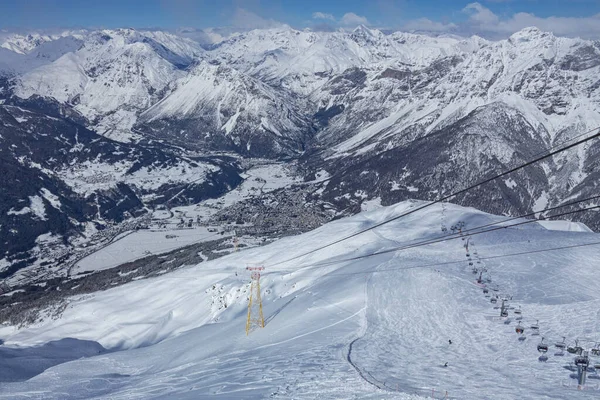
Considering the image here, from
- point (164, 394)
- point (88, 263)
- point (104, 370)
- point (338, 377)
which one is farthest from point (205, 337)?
point (88, 263)

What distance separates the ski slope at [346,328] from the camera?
33.7 m

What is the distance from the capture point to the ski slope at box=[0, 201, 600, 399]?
3369 cm

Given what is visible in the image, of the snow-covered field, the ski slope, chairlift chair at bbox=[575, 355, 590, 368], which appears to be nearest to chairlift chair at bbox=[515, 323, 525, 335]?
the ski slope

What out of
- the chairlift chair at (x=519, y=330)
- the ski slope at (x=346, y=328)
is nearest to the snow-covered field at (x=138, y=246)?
the ski slope at (x=346, y=328)

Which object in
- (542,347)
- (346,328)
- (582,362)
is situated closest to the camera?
(582,362)

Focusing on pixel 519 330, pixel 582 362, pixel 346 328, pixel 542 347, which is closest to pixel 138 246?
pixel 346 328

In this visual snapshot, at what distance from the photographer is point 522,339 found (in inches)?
1647

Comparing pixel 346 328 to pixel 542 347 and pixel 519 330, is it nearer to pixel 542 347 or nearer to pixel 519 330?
pixel 519 330

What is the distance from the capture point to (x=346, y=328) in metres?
47.4

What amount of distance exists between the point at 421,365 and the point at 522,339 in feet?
35.9

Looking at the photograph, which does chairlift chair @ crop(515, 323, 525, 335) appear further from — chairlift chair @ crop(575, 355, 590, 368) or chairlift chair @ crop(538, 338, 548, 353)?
chairlift chair @ crop(575, 355, 590, 368)

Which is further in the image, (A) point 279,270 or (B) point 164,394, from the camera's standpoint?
(A) point 279,270

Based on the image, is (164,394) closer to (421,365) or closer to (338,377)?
(338,377)

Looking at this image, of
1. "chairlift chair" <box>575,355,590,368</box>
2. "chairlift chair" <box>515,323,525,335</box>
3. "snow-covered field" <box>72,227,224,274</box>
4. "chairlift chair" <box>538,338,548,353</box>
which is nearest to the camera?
"chairlift chair" <box>575,355,590,368</box>
